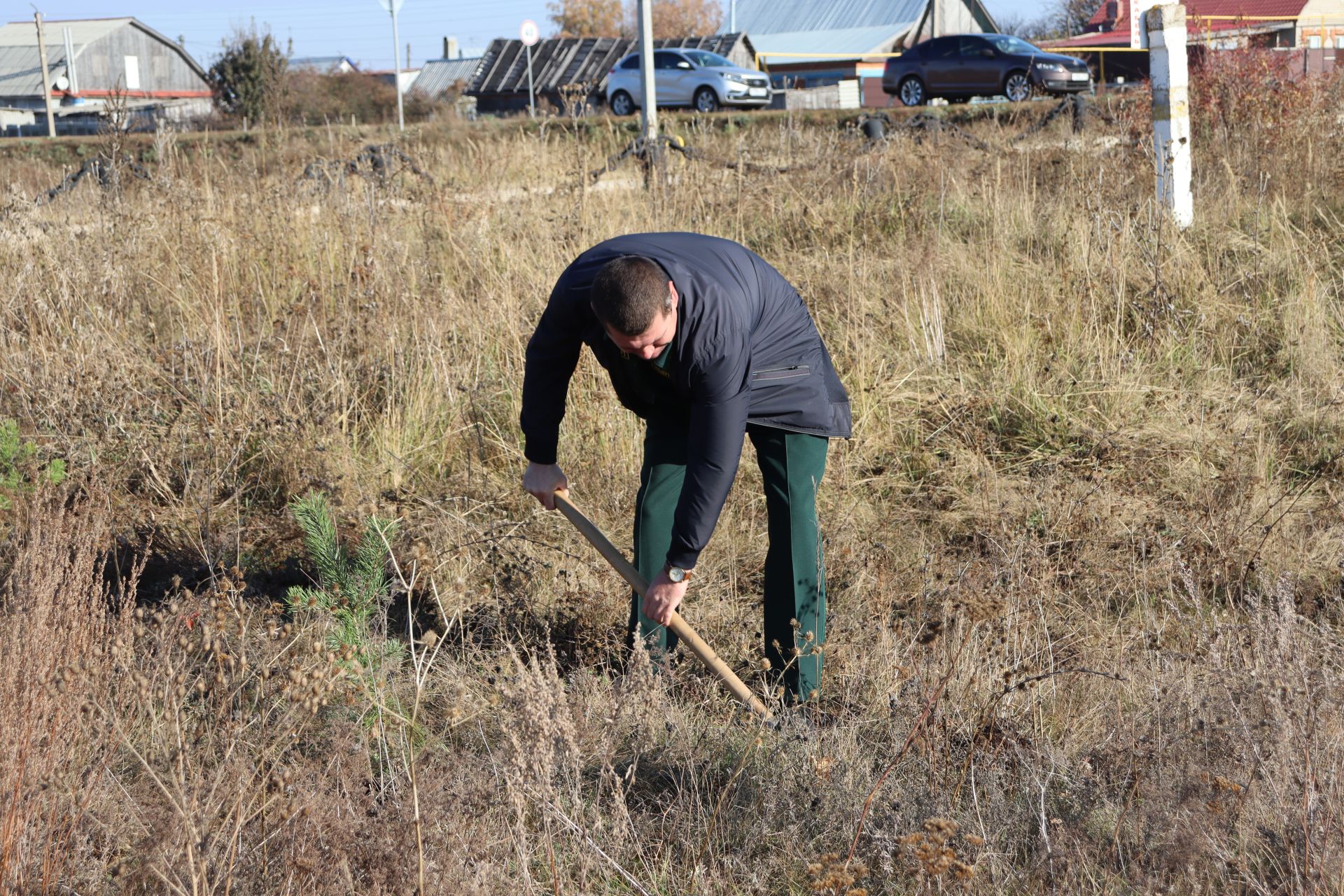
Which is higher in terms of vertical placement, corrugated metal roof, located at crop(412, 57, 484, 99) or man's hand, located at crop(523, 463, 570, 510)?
corrugated metal roof, located at crop(412, 57, 484, 99)

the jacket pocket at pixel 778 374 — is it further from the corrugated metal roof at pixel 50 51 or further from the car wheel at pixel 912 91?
the corrugated metal roof at pixel 50 51

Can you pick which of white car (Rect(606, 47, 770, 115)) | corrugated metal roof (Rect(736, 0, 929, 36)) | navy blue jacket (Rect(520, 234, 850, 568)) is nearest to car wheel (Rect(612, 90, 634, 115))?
white car (Rect(606, 47, 770, 115))

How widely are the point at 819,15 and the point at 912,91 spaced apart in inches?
1143

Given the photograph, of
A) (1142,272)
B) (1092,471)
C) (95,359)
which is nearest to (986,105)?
(1142,272)

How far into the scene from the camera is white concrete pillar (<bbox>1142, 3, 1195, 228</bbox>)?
20.3 feet

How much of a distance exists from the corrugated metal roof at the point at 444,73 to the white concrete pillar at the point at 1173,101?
157ft

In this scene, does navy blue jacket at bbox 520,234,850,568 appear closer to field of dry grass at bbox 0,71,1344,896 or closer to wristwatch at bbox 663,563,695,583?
wristwatch at bbox 663,563,695,583

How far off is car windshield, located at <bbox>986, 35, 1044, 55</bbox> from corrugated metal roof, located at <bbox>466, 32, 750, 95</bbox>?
17292mm

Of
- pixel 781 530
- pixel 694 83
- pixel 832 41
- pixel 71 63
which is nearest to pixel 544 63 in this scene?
pixel 832 41

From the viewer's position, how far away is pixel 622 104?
76.9 feet

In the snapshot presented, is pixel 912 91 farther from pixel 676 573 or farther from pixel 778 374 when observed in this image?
pixel 676 573

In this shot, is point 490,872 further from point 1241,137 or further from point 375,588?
point 1241,137

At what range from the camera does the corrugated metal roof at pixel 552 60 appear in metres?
36.8

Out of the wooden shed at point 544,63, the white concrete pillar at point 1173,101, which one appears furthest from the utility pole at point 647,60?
the wooden shed at point 544,63
